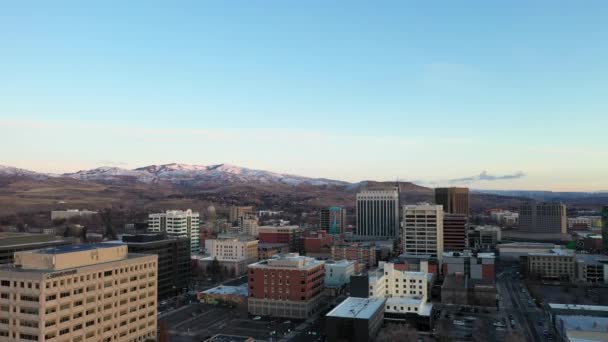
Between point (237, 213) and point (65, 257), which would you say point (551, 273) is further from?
point (237, 213)

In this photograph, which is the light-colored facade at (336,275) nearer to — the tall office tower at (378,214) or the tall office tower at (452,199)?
the tall office tower at (378,214)

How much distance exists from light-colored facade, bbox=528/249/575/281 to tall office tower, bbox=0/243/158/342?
4784cm

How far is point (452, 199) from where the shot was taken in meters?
119

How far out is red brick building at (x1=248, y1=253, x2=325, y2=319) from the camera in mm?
40781

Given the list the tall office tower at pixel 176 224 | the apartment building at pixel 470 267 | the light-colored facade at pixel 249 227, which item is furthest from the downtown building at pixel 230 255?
the apartment building at pixel 470 267

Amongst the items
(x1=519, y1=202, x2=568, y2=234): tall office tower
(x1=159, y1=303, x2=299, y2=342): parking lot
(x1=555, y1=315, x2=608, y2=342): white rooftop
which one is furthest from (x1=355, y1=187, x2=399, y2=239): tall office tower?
(x1=555, y1=315, x2=608, y2=342): white rooftop

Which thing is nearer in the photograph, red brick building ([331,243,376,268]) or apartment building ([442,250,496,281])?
apartment building ([442,250,496,281])

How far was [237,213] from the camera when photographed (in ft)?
422

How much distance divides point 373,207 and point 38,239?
63.1 m

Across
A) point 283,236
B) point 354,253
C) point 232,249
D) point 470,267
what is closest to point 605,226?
point 470,267

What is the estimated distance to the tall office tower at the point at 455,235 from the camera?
230 feet

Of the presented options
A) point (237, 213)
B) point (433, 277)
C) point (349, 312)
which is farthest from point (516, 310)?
point (237, 213)

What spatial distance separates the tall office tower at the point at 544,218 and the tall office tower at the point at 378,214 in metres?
38.9

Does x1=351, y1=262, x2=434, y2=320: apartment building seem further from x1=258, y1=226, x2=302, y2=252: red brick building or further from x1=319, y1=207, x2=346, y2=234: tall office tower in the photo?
x1=319, y1=207, x2=346, y2=234: tall office tower
